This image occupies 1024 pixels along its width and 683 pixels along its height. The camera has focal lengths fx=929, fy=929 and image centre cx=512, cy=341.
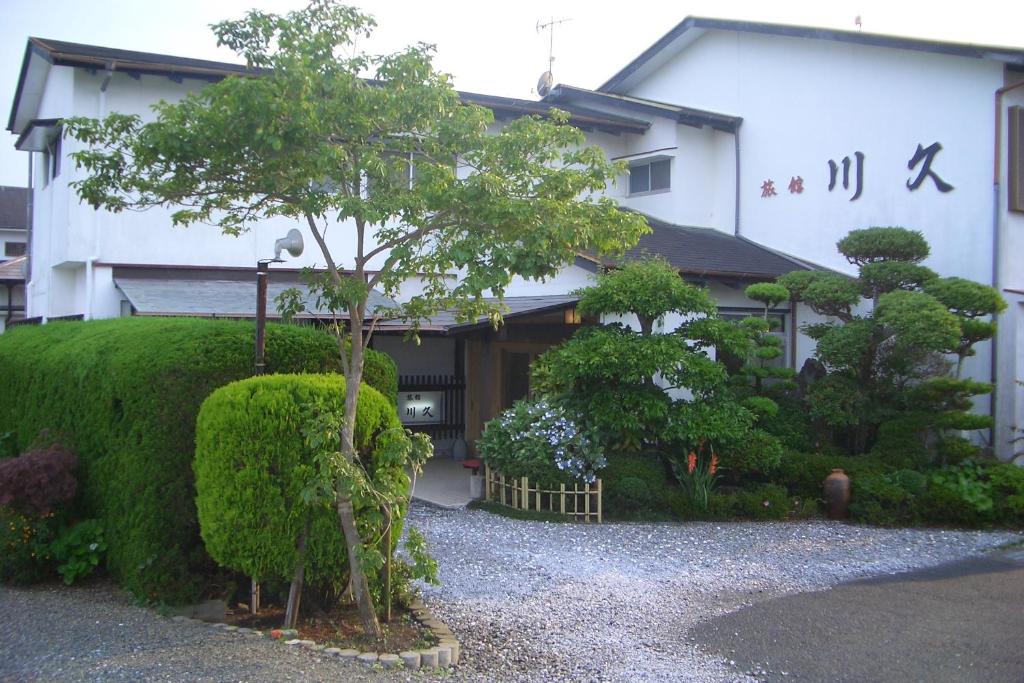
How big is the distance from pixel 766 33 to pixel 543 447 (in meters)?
10.8

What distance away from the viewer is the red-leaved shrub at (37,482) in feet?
24.8

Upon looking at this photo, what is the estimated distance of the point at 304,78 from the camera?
21.1 feet

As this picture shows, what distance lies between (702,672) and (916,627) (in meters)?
2.25

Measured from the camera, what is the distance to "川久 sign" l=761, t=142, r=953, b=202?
14984mm

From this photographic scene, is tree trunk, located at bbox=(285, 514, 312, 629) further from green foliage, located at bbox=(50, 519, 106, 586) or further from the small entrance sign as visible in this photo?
the small entrance sign

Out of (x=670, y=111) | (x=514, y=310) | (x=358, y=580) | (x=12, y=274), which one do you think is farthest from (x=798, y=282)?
(x=12, y=274)

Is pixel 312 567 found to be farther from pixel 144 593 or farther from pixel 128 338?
pixel 128 338

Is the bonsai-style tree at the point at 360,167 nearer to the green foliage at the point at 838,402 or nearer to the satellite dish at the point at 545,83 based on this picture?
the green foliage at the point at 838,402

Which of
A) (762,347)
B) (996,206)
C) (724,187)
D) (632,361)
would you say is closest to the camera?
(632,361)

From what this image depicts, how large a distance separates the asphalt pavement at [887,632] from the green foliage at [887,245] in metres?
5.74

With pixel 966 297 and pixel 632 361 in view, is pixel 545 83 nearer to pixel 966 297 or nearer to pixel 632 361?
pixel 966 297

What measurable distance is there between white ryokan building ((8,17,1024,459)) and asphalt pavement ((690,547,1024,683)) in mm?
5773

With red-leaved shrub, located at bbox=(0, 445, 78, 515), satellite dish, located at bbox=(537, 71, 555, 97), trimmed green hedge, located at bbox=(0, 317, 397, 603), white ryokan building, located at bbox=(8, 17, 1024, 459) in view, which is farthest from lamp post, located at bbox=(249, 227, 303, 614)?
satellite dish, located at bbox=(537, 71, 555, 97)

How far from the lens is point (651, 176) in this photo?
19.2 m
